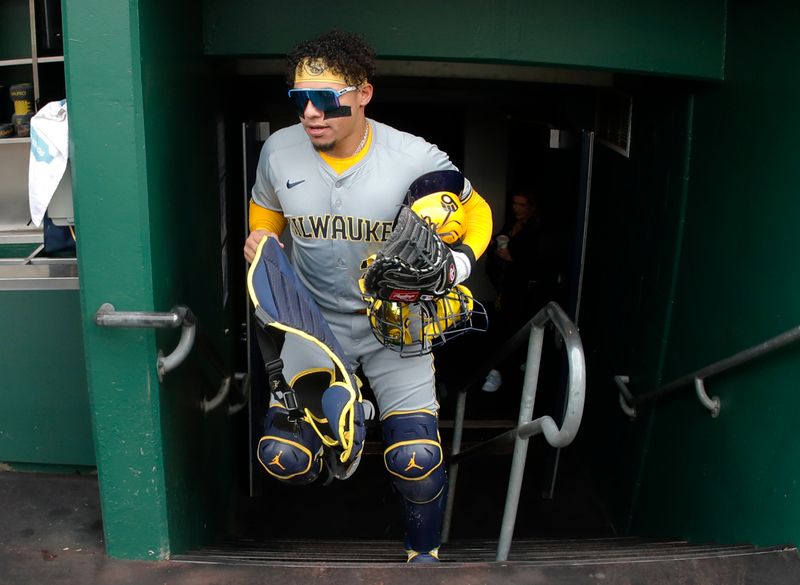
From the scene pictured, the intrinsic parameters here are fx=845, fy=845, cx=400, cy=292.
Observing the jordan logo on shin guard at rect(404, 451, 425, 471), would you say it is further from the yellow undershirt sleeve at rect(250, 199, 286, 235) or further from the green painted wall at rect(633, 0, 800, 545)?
the green painted wall at rect(633, 0, 800, 545)

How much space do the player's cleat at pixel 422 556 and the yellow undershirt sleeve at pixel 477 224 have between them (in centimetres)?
109

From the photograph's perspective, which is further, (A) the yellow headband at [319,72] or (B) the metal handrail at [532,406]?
(A) the yellow headband at [319,72]

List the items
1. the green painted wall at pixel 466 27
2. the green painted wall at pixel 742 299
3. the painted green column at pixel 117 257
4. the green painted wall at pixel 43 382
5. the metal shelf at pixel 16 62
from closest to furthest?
the painted green column at pixel 117 257, the green painted wall at pixel 742 299, the green painted wall at pixel 466 27, the green painted wall at pixel 43 382, the metal shelf at pixel 16 62

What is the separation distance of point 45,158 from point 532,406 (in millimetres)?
1961

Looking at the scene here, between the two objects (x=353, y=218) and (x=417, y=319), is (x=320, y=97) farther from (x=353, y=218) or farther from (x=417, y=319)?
(x=417, y=319)

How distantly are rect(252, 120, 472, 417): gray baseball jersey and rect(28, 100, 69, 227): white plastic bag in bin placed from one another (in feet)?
2.39

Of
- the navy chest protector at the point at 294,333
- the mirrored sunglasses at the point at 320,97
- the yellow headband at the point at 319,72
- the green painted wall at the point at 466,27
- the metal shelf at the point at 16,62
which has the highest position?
the green painted wall at the point at 466,27

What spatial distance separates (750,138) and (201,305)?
2178 millimetres

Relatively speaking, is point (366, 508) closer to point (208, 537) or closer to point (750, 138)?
point (208, 537)

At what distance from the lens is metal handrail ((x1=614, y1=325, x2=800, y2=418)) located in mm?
2723

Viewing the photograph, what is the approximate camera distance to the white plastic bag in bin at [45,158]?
3.03 metres

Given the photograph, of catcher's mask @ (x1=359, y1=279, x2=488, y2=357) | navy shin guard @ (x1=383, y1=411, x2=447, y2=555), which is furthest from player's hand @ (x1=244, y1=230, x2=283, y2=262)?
navy shin guard @ (x1=383, y1=411, x2=447, y2=555)

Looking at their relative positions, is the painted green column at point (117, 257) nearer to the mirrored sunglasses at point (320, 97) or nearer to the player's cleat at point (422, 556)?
the mirrored sunglasses at point (320, 97)

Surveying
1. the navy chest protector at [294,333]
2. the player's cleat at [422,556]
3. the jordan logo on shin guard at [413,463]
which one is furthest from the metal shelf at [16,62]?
the player's cleat at [422,556]
